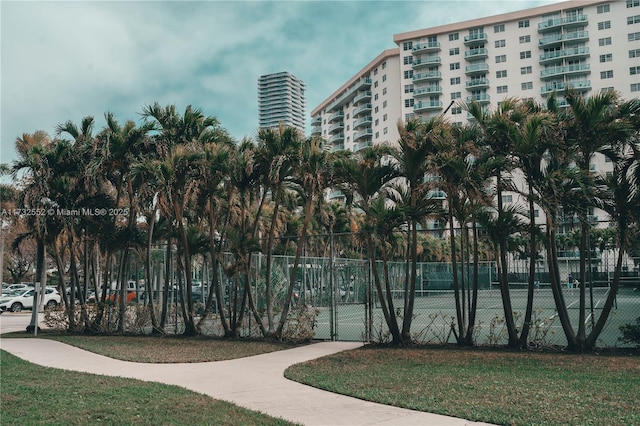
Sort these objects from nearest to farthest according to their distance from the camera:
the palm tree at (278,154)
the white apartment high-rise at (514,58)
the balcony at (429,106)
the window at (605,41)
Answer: the palm tree at (278,154), the white apartment high-rise at (514,58), the window at (605,41), the balcony at (429,106)

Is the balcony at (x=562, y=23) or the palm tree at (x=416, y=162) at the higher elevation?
the balcony at (x=562, y=23)

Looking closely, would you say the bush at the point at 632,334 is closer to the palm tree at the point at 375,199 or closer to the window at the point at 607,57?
the palm tree at the point at 375,199

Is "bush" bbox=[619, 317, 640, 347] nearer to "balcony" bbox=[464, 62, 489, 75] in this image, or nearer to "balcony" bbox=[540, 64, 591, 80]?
"balcony" bbox=[540, 64, 591, 80]

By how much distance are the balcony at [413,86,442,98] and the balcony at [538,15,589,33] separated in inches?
715

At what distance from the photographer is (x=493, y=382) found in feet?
29.6

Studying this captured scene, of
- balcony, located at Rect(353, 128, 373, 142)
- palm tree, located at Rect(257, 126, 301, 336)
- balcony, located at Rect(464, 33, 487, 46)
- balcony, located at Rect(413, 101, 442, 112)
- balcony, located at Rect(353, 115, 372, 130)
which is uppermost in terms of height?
balcony, located at Rect(464, 33, 487, 46)

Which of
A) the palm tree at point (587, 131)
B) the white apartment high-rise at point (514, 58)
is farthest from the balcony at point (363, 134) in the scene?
the palm tree at point (587, 131)

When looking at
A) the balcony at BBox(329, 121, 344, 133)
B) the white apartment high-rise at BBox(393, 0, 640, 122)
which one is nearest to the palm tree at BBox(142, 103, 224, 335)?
the white apartment high-rise at BBox(393, 0, 640, 122)

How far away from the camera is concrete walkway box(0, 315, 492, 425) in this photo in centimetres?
724

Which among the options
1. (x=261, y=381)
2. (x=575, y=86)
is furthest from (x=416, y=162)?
(x=575, y=86)

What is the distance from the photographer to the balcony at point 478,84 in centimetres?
9538

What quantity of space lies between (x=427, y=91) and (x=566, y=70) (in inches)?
866

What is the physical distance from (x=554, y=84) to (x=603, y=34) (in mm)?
9993

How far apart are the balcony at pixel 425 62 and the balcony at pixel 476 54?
4.89 metres
